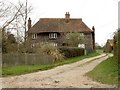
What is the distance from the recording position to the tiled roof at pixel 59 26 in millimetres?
70875

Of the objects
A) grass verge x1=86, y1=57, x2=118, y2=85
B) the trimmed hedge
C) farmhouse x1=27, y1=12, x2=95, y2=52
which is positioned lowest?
grass verge x1=86, y1=57, x2=118, y2=85

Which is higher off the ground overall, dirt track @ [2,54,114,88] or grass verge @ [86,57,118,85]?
grass verge @ [86,57,118,85]

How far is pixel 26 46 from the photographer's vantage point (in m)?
37.6

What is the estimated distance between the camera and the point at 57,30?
70.4 m

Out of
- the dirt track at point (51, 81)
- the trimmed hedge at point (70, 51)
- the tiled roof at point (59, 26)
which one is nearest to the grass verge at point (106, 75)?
the dirt track at point (51, 81)

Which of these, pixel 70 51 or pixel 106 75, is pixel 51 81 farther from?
pixel 70 51

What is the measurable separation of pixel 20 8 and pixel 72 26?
34.8 meters

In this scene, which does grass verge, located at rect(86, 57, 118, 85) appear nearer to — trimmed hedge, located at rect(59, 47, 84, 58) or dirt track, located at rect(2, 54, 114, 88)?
dirt track, located at rect(2, 54, 114, 88)

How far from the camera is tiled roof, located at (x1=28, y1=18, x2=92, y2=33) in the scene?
70875mm

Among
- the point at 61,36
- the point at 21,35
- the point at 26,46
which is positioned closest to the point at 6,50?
the point at 26,46

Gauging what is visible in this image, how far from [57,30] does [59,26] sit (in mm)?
1649

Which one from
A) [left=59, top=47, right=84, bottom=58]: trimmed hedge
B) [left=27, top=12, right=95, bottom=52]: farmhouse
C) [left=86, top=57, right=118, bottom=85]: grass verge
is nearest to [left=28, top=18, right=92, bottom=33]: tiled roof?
[left=27, top=12, right=95, bottom=52]: farmhouse

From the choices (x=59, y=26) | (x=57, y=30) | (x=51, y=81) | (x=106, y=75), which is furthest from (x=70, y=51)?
(x=51, y=81)

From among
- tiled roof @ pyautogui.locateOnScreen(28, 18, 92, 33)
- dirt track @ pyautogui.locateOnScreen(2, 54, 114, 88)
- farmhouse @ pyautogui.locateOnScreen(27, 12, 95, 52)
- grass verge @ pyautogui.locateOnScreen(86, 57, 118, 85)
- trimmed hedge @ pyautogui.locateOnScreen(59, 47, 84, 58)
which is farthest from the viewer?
tiled roof @ pyautogui.locateOnScreen(28, 18, 92, 33)
